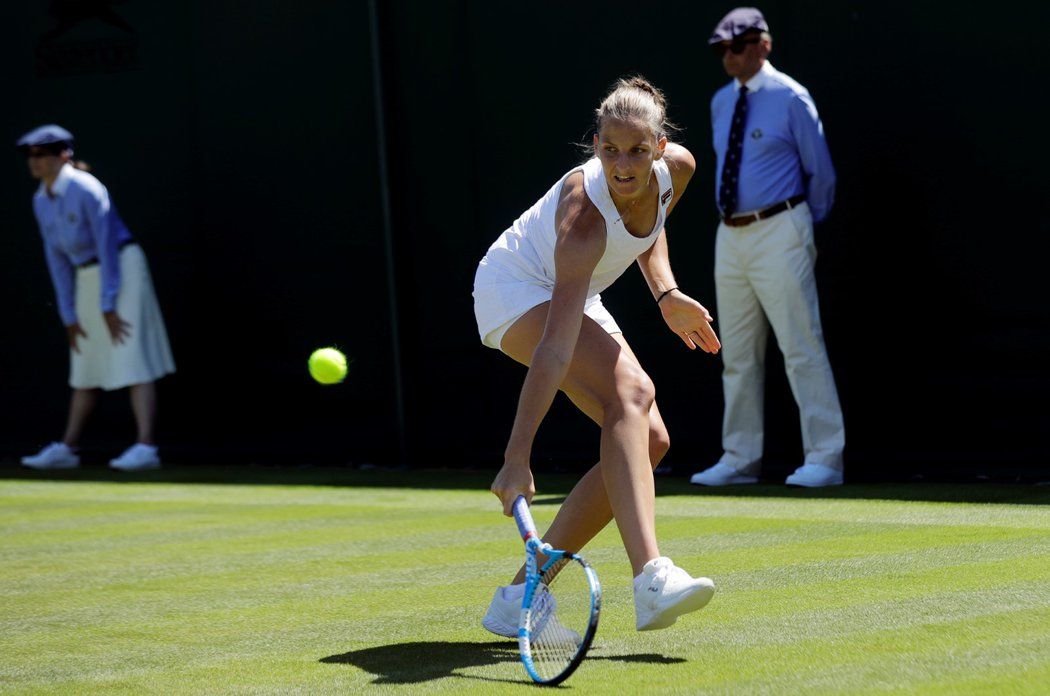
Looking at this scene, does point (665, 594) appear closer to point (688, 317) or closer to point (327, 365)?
point (688, 317)

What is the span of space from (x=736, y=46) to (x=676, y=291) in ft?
11.6

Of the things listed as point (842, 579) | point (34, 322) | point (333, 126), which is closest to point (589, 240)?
point (842, 579)

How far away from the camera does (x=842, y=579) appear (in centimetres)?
498

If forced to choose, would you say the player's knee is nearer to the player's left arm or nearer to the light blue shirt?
the player's left arm

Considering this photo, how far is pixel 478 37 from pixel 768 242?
2.55 meters

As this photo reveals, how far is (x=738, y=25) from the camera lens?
25.4ft

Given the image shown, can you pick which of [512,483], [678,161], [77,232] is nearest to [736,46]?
[678,161]

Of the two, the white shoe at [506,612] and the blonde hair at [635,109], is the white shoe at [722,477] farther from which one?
the blonde hair at [635,109]

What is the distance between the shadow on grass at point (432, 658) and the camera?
3.95 m

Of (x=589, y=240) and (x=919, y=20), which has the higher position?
(x=919, y=20)

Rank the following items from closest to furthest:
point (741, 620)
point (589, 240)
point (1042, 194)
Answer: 1. point (589, 240)
2. point (741, 620)
3. point (1042, 194)

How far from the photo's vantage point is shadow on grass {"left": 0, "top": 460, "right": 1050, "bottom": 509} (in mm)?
7188

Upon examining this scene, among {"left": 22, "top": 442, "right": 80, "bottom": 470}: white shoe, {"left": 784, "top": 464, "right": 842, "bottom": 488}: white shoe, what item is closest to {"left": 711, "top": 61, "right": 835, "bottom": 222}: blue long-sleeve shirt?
{"left": 784, "top": 464, "right": 842, "bottom": 488}: white shoe

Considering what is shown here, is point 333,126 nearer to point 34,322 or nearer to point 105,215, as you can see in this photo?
point 105,215
